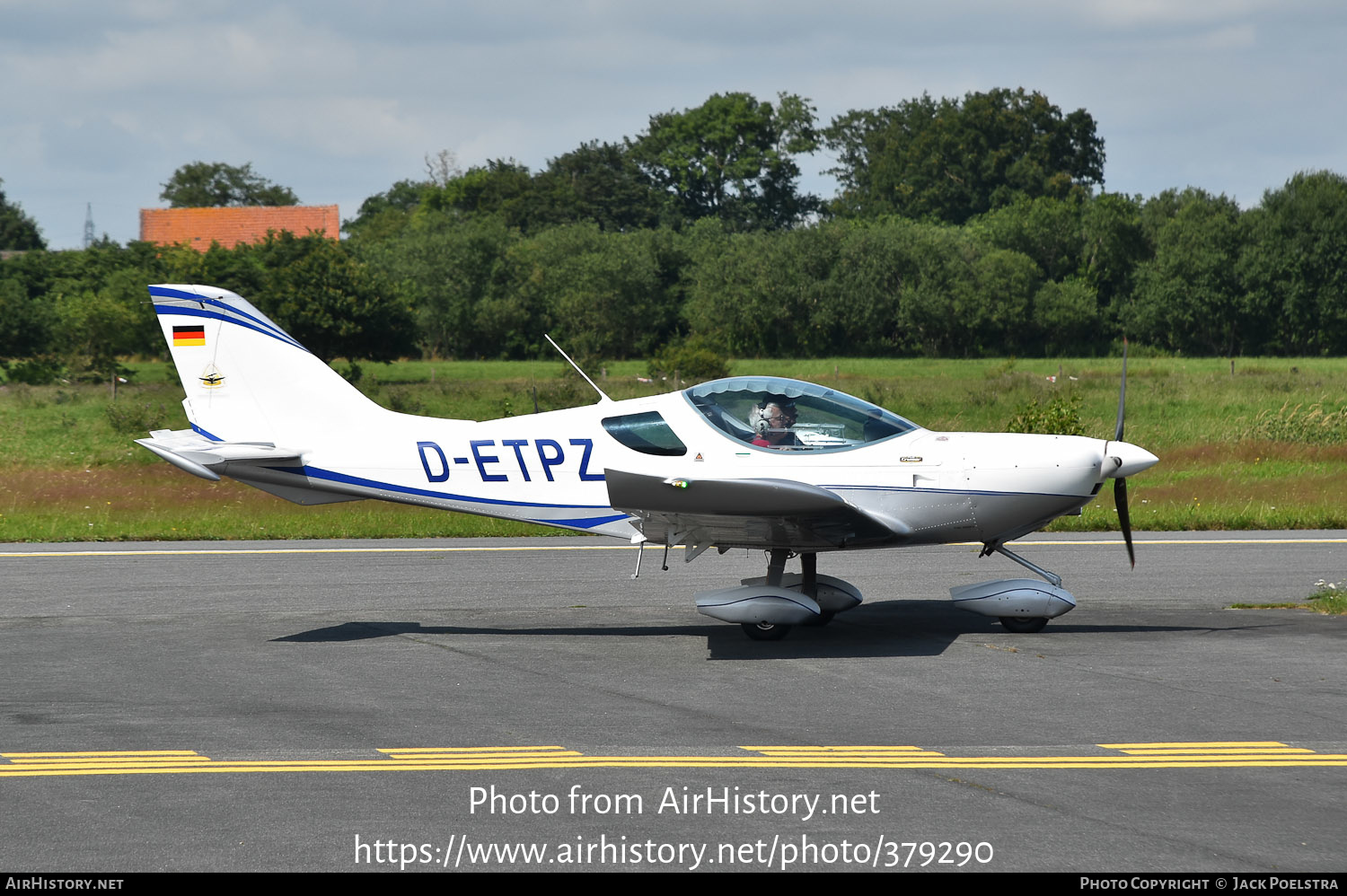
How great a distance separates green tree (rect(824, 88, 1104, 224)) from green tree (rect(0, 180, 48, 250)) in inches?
A: 2542

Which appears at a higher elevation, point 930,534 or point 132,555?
point 930,534

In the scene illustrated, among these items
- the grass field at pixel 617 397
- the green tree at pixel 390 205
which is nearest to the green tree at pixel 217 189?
the green tree at pixel 390 205

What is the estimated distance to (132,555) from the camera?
14625 millimetres

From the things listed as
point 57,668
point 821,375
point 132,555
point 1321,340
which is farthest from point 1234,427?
point 1321,340

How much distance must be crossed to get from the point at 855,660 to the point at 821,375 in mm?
33774

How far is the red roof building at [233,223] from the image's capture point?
74562mm

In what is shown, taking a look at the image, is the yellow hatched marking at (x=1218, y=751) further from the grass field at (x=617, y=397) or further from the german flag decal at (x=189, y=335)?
the grass field at (x=617, y=397)

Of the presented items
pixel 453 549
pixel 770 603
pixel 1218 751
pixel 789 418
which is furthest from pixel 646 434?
pixel 453 549

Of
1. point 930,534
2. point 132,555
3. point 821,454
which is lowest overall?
point 132,555

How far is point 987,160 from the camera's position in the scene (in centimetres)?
9175

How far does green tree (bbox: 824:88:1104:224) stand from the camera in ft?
300

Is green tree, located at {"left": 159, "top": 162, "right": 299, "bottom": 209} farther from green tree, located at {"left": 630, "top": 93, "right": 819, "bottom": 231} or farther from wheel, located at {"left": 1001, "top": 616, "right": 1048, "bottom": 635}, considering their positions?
wheel, located at {"left": 1001, "top": 616, "right": 1048, "bottom": 635}
